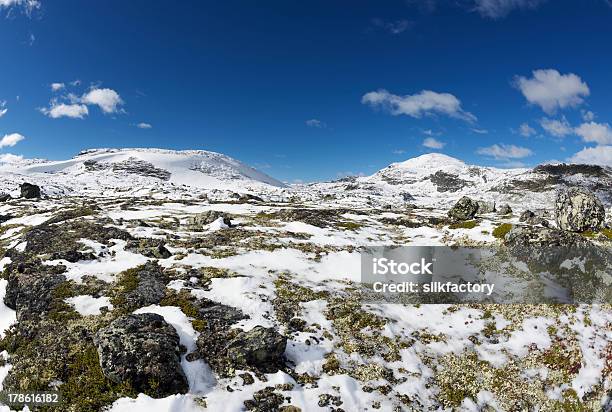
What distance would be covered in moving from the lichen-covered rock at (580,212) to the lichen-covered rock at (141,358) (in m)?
41.6

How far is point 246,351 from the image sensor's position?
17.9 m

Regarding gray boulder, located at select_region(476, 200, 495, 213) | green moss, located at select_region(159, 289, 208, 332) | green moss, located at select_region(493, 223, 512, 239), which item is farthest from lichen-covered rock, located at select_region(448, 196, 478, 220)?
green moss, located at select_region(159, 289, 208, 332)

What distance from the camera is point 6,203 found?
80000 mm

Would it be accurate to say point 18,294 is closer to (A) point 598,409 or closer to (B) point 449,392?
(B) point 449,392

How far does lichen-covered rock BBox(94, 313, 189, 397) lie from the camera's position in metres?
15.7

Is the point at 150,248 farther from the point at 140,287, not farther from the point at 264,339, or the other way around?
the point at 264,339

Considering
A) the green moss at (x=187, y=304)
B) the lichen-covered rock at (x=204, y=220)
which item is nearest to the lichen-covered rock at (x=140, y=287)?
the green moss at (x=187, y=304)

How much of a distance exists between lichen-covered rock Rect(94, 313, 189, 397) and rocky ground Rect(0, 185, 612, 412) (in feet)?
0.21

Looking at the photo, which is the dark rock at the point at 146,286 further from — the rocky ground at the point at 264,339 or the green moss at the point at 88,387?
the green moss at the point at 88,387

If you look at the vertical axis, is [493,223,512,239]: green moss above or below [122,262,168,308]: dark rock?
above

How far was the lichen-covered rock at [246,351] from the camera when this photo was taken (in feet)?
57.7

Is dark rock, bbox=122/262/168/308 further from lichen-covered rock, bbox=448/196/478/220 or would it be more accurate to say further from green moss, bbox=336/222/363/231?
lichen-covered rock, bbox=448/196/478/220

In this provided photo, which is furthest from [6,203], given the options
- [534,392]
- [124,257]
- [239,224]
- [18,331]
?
[534,392]

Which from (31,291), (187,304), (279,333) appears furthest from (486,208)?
(31,291)
